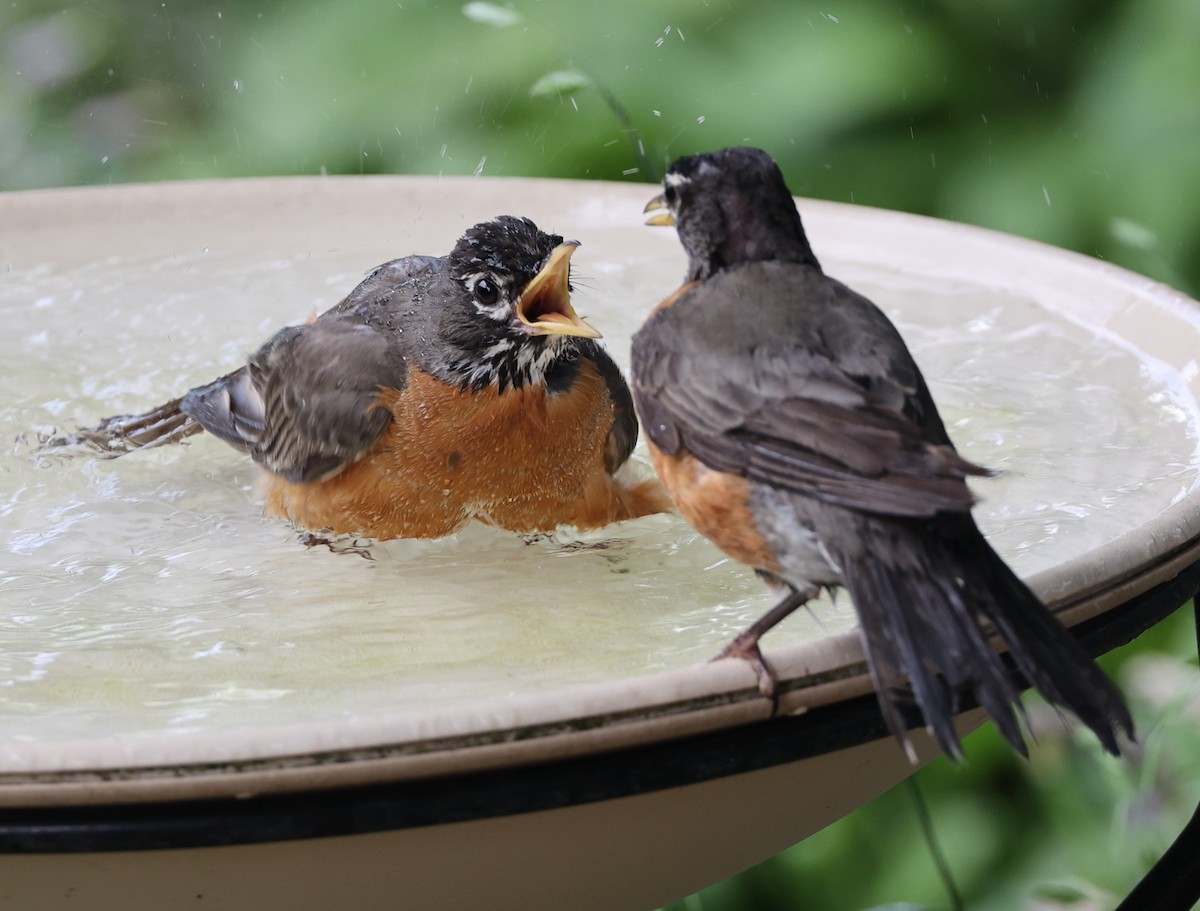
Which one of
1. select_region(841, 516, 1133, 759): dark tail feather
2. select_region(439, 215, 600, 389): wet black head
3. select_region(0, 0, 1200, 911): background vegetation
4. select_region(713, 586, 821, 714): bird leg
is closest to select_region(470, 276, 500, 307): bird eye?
select_region(439, 215, 600, 389): wet black head

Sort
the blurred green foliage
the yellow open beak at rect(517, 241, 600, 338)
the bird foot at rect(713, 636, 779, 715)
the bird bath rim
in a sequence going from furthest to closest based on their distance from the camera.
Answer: the blurred green foliage
the yellow open beak at rect(517, 241, 600, 338)
the bird foot at rect(713, 636, 779, 715)
the bird bath rim

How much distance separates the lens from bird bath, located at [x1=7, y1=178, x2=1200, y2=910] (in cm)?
130

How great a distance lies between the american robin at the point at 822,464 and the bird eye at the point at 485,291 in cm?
52

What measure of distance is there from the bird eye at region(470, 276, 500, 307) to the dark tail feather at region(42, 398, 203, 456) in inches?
29.2

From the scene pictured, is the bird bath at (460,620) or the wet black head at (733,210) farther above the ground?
the wet black head at (733,210)

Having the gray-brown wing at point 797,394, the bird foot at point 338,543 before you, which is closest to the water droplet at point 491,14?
the bird foot at point 338,543

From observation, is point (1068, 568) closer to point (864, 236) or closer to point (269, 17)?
point (864, 236)

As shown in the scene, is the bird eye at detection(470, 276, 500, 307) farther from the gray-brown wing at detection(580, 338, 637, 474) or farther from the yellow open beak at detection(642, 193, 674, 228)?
the yellow open beak at detection(642, 193, 674, 228)

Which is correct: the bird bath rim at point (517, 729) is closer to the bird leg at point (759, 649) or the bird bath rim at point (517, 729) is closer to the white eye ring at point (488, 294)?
the bird leg at point (759, 649)

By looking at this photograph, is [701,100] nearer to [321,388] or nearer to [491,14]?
[491,14]

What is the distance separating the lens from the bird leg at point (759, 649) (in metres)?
1.36

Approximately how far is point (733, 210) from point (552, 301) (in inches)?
21.8

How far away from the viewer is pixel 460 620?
1.88 m

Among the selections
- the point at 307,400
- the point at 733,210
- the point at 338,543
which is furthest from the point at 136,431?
the point at 733,210
